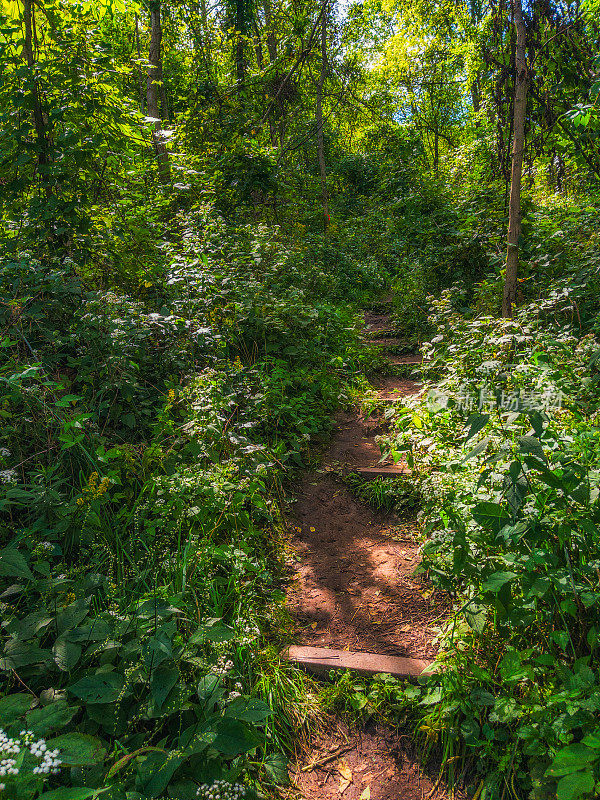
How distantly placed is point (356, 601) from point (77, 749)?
1.97 metres

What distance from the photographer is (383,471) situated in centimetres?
406

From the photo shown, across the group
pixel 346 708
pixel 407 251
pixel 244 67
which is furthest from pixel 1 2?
pixel 407 251

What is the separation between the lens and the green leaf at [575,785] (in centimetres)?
126

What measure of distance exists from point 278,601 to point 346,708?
756mm

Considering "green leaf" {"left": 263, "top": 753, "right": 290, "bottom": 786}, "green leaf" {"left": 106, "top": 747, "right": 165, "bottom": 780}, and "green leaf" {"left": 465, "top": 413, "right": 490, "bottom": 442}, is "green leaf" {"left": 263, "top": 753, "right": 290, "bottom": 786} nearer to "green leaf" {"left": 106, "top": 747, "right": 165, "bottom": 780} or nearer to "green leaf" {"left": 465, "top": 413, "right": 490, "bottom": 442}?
"green leaf" {"left": 106, "top": 747, "right": 165, "bottom": 780}

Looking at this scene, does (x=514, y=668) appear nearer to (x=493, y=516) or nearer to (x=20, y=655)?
(x=493, y=516)

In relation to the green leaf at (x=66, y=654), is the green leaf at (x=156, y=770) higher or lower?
lower

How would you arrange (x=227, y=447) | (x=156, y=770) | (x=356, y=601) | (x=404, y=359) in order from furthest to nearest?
(x=404, y=359) → (x=227, y=447) → (x=356, y=601) → (x=156, y=770)

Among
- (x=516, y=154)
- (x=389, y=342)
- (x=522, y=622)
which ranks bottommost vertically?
(x=522, y=622)

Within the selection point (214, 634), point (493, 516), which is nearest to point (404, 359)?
point (493, 516)

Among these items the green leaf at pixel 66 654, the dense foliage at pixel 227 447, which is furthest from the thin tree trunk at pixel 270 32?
the green leaf at pixel 66 654

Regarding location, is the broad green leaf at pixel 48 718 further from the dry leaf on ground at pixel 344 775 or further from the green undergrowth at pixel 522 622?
the green undergrowth at pixel 522 622

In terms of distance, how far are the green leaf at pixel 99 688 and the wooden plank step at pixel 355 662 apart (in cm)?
106

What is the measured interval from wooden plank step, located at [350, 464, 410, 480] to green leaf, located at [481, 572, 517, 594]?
2.03 meters
